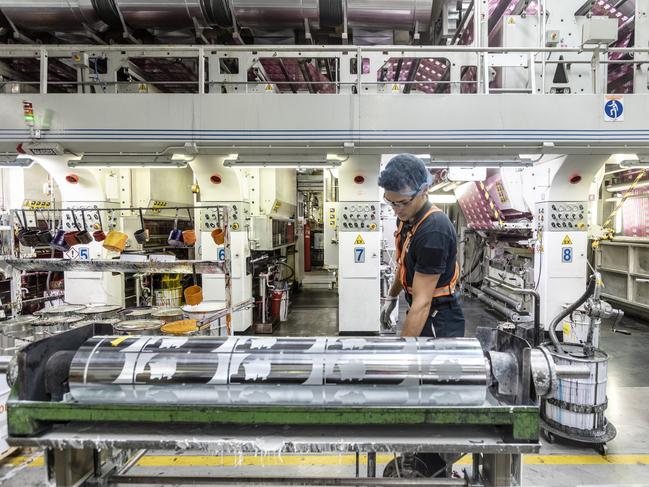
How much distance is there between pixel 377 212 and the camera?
200 inches

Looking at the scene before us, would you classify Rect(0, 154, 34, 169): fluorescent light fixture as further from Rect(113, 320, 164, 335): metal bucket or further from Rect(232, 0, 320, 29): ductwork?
Rect(232, 0, 320, 29): ductwork

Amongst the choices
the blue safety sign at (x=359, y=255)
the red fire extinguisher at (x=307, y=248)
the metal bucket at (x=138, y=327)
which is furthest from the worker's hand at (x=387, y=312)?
the red fire extinguisher at (x=307, y=248)

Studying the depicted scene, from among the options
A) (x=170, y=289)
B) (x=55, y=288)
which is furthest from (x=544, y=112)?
(x=55, y=288)

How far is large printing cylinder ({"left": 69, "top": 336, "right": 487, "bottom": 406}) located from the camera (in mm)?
1295

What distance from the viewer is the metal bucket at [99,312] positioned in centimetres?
347

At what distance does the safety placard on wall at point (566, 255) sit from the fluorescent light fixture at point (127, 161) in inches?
202

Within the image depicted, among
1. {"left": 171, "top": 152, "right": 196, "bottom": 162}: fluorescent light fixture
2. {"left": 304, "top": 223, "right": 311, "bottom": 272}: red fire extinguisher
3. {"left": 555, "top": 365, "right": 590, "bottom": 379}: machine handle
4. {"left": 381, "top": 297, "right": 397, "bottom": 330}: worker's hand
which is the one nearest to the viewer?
{"left": 555, "top": 365, "right": 590, "bottom": 379}: machine handle

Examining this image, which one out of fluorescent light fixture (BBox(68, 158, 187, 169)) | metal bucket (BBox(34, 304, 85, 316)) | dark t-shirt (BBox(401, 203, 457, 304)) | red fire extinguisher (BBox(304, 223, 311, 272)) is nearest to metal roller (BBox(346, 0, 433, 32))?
fluorescent light fixture (BBox(68, 158, 187, 169))

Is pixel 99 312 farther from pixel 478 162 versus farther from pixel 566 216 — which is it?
pixel 566 216

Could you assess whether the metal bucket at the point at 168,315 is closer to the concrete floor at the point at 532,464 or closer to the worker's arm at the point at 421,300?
the concrete floor at the point at 532,464

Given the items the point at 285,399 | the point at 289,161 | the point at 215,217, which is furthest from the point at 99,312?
the point at 285,399

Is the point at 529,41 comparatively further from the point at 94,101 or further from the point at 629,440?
the point at 94,101

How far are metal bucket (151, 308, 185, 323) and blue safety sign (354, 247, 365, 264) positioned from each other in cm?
250

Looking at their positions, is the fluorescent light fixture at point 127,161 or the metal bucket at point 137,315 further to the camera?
the fluorescent light fixture at point 127,161
